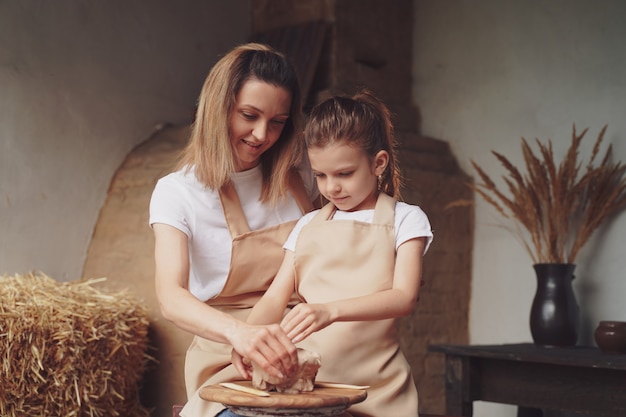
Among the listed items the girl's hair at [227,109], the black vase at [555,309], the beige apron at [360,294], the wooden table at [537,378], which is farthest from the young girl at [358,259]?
the black vase at [555,309]

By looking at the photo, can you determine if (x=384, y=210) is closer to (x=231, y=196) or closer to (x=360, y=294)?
(x=360, y=294)

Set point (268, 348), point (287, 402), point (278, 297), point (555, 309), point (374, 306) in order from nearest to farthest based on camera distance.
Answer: point (287, 402) → point (268, 348) → point (374, 306) → point (278, 297) → point (555, 309)

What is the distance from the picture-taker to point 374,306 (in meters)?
1.77

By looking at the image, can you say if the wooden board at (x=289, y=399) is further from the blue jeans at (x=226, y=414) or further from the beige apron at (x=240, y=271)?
the beige apron at (x=240, y=271)

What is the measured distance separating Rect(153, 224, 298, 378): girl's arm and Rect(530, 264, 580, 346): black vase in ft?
6.87

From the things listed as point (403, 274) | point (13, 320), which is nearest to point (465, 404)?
point (403, 274)

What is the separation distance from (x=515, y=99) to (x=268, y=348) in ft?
10.5

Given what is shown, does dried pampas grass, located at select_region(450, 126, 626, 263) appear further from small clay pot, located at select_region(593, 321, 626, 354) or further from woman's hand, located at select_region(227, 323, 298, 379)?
woman's hand, located at select_region(227, 323, 298, 379)

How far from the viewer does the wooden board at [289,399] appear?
149 cm

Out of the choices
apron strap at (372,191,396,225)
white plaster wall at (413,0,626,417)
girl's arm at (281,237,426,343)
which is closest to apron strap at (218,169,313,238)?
apron strap at (372,191,396,225)

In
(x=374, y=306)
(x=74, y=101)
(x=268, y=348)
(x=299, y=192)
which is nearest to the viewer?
(x=268, y=348)

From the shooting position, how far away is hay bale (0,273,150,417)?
10.5 feet

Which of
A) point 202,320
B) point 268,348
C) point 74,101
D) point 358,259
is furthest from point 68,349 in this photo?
point 268,348

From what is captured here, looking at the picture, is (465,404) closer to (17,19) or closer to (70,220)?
(70,220)
